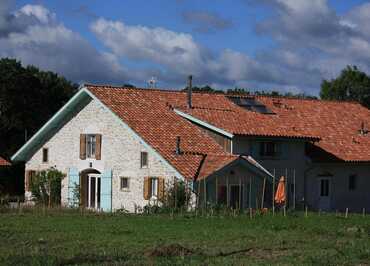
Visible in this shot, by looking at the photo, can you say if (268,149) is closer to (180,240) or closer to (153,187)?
(153,187)

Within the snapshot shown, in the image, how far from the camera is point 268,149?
41406 millimetres

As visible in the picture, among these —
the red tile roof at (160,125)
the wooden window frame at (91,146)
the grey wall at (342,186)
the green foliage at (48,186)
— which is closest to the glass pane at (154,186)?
the red tile roof at (160,125)

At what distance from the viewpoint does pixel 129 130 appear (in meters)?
39.6

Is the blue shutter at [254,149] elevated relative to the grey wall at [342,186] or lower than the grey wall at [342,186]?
elevated

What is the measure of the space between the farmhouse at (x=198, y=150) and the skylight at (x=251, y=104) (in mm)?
87

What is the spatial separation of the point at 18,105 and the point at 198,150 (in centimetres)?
2204

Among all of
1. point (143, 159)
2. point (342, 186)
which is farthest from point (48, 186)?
point (342, 186)

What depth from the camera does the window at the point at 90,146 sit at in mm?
42500

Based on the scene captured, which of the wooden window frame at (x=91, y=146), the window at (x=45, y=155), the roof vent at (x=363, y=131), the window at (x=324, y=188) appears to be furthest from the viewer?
the roof vent at (x=363, y=131)

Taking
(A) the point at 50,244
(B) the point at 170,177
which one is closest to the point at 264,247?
(A) the point at 50,244

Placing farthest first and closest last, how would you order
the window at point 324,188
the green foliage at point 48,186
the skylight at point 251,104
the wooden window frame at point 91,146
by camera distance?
the skylight at point 251,104, the green foliage at point 48,186, the window at point 324,188, the wooden window frame at point 91,146

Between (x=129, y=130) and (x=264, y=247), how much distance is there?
1954cm

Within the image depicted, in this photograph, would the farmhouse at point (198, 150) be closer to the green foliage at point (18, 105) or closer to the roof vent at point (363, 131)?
the roof vent at point (363, 131)

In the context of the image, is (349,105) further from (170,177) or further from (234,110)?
(170,177)
